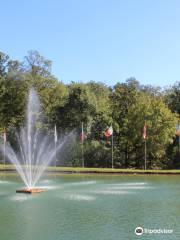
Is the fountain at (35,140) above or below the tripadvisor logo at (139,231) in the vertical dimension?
above

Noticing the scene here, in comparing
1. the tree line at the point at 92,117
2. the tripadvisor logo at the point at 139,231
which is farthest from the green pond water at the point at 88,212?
the tree line at the point at 92,117

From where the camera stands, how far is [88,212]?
19.9 meters

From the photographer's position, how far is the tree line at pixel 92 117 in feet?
191

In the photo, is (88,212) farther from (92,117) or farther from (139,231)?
(92,117)

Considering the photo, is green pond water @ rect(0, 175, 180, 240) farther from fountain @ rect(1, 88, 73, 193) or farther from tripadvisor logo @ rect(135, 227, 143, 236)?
fountain @ rect(1, 88, 73, 193)

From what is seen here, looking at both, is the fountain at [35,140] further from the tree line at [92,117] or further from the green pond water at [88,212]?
the green pond water at [88,212]

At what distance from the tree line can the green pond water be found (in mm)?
28289

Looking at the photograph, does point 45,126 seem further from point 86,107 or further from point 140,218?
point 140,218

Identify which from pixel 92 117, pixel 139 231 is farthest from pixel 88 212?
pixel 92 117

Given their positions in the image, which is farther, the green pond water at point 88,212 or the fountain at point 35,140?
the fountain at point 35,140

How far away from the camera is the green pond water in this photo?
1566 cm

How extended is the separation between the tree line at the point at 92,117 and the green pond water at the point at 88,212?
28.3 m

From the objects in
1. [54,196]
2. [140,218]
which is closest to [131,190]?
[54,196]

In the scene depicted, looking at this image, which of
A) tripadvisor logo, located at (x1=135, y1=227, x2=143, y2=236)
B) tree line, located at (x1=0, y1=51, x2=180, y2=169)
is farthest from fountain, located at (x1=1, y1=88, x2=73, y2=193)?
tripadvisor logo, located at (x1=135, y1=227, x2=143, y2=236)
